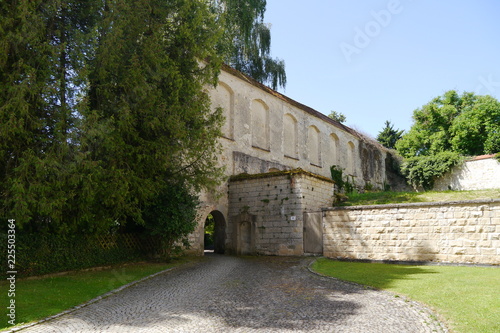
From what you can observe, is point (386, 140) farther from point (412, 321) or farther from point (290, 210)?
point (412, 321)

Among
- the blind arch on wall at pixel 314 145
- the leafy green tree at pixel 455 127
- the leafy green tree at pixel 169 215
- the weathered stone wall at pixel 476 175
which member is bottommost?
the leafy green tree at pixel 169 215

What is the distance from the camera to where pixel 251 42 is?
29.7 meters

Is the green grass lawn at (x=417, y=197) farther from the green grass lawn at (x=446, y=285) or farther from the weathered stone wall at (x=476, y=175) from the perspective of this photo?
the weathered stone wall at (x=476, y=175)

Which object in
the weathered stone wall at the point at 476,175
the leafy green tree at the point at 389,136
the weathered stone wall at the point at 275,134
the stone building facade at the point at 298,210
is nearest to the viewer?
the stone building facade at the point at 298,210

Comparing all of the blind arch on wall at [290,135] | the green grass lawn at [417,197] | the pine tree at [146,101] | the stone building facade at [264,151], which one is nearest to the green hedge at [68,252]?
the pine tree at [146,101]

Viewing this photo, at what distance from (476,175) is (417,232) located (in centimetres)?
1969

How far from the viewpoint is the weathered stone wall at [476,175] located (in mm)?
27141

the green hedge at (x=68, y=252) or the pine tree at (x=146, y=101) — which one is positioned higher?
the pine tree at (x=146, y=101)

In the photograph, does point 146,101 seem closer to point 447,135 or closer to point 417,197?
point 417,197

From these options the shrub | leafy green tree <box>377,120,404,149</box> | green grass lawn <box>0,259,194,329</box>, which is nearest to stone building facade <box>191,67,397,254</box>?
the shrub

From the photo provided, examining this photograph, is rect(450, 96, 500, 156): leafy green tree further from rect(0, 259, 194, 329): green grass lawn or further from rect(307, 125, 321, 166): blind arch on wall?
rect(0, 259, 194, 329): green grass lawn

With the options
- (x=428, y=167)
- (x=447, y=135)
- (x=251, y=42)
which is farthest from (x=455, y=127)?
(x=251, y=42)

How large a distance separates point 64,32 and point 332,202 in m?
12.4

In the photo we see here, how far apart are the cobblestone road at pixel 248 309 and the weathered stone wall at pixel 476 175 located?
23524mm
